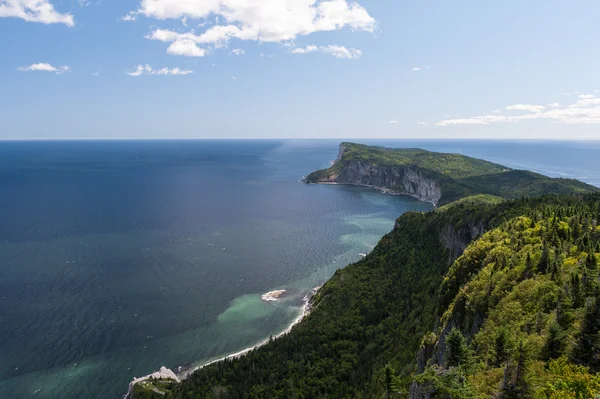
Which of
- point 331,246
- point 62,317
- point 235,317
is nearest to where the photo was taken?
point 62,317

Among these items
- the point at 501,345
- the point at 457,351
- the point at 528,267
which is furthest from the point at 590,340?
the point at 528,267

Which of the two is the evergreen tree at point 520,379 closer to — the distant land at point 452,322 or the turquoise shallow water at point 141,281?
the distant land at point 452,322

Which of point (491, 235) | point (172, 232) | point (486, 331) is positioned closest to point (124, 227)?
point (172, 232)

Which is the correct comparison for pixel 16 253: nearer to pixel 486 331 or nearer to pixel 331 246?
pixel 331 246

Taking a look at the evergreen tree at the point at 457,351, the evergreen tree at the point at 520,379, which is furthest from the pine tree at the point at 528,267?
the evergreen tree at the point at 520,379

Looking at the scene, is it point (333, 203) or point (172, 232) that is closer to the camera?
point (172, 232)
